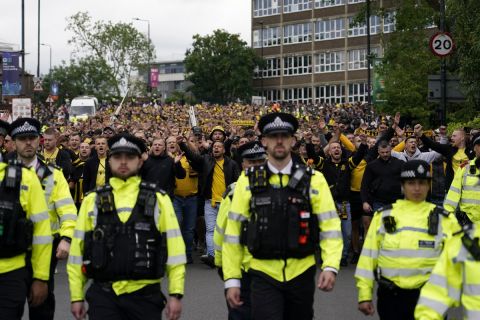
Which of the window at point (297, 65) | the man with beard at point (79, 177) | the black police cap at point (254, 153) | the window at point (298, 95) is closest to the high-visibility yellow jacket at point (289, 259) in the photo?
the black police cap at point (254, 153)

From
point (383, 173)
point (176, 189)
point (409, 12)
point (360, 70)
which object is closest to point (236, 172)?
point (176, 189)

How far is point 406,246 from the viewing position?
6.68 m

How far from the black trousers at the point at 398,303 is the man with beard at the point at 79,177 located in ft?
26.6

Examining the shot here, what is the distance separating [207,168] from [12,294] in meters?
7.41

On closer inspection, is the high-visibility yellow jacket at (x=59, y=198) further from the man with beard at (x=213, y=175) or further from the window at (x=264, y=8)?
the window at (x=264, y=8)

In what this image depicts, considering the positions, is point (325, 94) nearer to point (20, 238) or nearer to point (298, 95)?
point (298, 95)

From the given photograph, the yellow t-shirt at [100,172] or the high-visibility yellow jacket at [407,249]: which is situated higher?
the yellow t-shirt at [100,172]

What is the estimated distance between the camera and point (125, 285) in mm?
6113

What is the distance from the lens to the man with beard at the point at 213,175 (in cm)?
1366

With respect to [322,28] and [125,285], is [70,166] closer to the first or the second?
[125,285]

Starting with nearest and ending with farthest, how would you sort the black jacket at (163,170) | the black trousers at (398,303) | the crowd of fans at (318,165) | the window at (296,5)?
the black trousers at (398,303)
the crowd of fans at (318,165)
the black jacket at (163,170)
the window at (296,5)

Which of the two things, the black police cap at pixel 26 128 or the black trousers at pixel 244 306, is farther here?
the black police cap at pixel 26 128

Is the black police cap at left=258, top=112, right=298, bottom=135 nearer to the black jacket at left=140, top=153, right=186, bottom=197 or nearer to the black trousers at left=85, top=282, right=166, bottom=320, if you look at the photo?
the black trousers at left=85, top=282, right=166, bottom=320

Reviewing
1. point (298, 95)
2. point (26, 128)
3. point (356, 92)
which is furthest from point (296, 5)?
point (26, 128)
